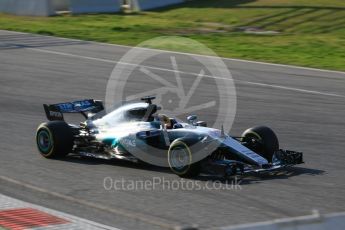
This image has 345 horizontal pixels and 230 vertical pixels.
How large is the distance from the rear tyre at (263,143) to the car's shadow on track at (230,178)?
0.30 metres

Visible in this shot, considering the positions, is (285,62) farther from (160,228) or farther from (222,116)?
(160,228)

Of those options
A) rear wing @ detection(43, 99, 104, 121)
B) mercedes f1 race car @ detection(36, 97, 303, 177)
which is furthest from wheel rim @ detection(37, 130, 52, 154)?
rear wing @ detection(43, 99, 104, 121)

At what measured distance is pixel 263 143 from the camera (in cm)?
1078

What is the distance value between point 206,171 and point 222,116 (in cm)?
603

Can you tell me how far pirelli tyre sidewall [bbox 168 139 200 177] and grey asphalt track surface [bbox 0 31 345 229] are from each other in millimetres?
205

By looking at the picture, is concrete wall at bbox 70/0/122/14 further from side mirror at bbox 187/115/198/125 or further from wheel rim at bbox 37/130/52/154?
side mirror at bbox 187/115/198/125

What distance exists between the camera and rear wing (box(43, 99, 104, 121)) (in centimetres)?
1205

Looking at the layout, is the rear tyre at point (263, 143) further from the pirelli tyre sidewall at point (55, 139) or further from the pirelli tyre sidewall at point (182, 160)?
the pirelli tyre sidewall at point (55, 139)

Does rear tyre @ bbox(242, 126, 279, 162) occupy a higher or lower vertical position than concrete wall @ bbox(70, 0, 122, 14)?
lower

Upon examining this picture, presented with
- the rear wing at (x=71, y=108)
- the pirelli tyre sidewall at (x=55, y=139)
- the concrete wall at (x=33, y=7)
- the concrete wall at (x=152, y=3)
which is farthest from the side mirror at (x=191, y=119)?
the concrete wall at (x=152, y=3)

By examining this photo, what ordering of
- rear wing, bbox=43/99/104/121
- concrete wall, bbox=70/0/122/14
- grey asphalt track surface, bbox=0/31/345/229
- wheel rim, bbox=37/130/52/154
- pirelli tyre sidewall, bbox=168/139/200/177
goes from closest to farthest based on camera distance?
1. grey asphalt track surface, bbox=0/31/345/229
2. pirelli tyre sidewall, bbox=168/139/200/177
3. wheel rim, bbox=37/130/52/154
4. rear wing, bbox=43/99/104/121
5. concrete wall, bbox=70/0/122/14

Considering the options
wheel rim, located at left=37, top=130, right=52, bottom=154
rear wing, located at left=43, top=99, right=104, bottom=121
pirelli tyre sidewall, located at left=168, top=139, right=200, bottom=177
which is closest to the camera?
pirelli tyre sidewall, located at left=168, top=139, right=200, bottom=177

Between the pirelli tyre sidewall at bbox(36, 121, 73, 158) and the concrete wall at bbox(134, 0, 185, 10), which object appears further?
the concrete wall at bbox(134, 0, 185, 10)

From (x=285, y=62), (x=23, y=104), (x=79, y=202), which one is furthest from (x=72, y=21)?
(x=79, y=202)
